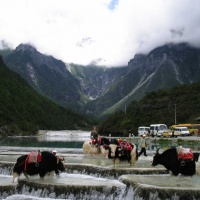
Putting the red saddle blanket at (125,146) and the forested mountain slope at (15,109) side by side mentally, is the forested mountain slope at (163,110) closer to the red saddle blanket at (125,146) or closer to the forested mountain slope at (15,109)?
the forested mountain slope at (15,109)

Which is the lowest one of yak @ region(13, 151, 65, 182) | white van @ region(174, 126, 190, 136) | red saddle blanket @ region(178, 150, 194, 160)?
yak @ region(13, 151, 65, 182)

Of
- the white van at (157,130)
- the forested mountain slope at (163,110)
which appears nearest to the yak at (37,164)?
the white van at (157,130)

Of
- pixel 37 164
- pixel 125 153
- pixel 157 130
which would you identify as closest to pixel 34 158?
pixel 37 164

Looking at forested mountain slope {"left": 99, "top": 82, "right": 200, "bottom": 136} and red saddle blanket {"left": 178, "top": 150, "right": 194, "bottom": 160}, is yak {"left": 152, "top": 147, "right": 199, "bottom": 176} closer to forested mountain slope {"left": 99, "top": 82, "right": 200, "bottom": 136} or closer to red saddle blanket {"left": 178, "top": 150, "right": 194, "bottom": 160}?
red saddle blanket {"left": 178, "top": 150, "right": 194, "bottom": 160}

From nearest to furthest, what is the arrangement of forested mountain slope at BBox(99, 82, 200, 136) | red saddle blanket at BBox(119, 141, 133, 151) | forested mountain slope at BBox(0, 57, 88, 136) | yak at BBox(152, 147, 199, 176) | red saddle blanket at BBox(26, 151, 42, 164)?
1. yak at BBox(152, 147, 199, 176)
2. red saddle blanket at BBox(26, 151, 42, 164)
3. red saddle blanket at BBox(119, 141, 133, 151)
4. forested mountain slope at BBox(99, 82, 200, 136)
5. forested mountain slope at BBox(0, 57, 88, 136)

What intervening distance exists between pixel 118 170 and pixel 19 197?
527cm

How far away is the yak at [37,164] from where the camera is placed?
16297 mm

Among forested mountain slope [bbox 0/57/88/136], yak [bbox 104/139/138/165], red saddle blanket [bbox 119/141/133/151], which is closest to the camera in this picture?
yak [bbox 104/139/138/165]

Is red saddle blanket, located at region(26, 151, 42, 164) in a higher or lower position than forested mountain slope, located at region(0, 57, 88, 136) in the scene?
lower

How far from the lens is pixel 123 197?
14.3 meters

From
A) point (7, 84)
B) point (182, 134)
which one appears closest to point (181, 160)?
point (182, 134)

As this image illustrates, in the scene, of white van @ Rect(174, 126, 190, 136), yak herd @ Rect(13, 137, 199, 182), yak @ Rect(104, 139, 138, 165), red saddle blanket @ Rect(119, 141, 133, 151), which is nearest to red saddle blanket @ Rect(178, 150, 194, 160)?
yak herd @ Rect(13, 137, 199, 182)

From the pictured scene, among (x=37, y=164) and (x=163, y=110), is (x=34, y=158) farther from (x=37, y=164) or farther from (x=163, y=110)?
(x=163, y=110)

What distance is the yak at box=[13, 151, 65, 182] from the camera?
16.3m
